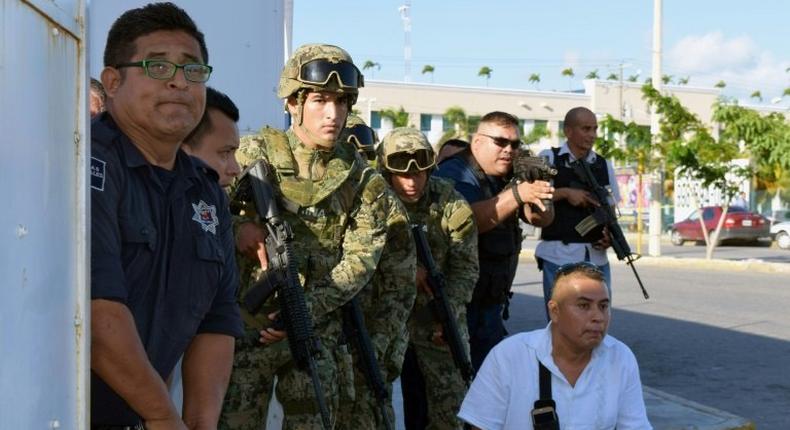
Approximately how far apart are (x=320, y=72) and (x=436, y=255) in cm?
154

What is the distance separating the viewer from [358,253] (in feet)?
12.3

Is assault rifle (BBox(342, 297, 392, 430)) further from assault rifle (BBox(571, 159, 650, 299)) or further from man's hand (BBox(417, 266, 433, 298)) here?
assault rifle (BBox(571, 159, 650, 299))

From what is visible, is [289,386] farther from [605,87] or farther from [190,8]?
[605,87]

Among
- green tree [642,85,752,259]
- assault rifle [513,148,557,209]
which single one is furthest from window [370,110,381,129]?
assault rifle [513,148,557,209]

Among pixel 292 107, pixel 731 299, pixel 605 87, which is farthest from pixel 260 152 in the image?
pixel 605 87

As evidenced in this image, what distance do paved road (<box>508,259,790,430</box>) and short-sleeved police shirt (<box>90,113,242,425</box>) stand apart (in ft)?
16.0

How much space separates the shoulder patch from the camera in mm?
1998

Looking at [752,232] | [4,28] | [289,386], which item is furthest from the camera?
[752,232]

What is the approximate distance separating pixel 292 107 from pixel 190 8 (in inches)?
31.4

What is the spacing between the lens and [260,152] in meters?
3.83

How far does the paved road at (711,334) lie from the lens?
7.36 m

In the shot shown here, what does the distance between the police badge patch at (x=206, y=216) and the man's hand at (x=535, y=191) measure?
9.45 ft

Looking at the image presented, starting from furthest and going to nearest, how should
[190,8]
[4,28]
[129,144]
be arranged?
[190,8] < [129,144] < [4,28]

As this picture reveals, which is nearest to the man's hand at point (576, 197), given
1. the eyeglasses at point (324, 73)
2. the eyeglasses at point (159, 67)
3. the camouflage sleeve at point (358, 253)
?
the camouflage sleeve at point (358, 253)
